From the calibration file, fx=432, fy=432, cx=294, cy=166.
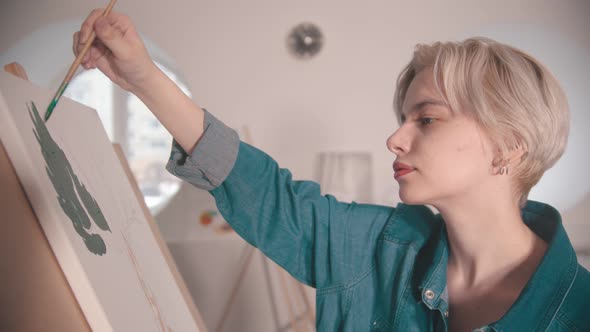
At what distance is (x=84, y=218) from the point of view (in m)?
0.67

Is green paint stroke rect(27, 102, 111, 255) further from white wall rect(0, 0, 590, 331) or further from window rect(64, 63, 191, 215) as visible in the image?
window rect(64, 63, 191, 215)

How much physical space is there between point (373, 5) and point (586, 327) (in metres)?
2.35

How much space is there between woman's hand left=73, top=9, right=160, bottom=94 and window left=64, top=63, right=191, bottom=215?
2832 mm

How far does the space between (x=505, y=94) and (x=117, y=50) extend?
75 cm

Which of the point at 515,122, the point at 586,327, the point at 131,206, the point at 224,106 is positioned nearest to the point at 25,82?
the point at 131,206

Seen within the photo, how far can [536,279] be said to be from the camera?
885 millimetres

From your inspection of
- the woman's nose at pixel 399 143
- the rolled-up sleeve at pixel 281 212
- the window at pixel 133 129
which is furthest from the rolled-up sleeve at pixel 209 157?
the window at pixel 133 129

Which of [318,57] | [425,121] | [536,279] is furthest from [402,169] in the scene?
[318,57]

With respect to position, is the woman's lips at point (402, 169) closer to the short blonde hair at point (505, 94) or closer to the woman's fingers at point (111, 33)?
the short blonde hair at point (505, 94)

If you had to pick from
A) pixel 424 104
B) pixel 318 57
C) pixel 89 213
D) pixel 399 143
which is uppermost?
pixel 318 57

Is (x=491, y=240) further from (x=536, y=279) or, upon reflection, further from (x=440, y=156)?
(x=440, y=156)

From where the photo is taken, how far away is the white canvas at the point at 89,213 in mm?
548

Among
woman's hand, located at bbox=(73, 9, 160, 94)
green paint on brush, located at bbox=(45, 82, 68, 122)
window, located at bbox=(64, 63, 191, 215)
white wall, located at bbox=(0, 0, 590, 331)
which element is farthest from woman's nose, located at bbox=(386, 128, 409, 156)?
window, located at bbox=(64, 63, 191, 215)

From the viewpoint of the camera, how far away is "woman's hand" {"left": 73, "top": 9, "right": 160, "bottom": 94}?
667 millimetres
